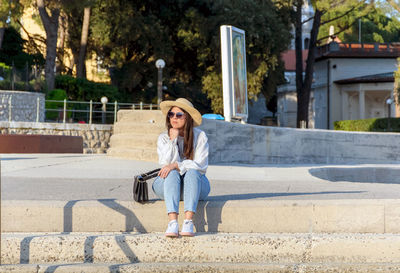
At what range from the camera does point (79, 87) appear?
105ft

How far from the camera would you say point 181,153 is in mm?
5535

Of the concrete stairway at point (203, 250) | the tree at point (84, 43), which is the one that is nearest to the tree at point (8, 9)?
the tree at point (84, 43)

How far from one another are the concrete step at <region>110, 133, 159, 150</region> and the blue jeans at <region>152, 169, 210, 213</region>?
5.81m

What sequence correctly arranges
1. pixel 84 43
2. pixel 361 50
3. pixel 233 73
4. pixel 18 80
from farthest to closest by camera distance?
pixel 361 50 < pixel 84 43 < pixel 18 80 < pixel 233 73

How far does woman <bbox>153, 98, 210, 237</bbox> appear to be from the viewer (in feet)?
16.3

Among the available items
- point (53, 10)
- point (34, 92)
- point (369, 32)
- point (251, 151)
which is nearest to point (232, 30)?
point (251, 151)

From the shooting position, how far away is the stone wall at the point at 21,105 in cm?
2277

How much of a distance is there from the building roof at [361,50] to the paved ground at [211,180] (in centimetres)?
4326

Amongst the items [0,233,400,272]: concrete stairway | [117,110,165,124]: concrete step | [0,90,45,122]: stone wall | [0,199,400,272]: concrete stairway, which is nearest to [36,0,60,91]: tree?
[0,90,45,122]: stone wall

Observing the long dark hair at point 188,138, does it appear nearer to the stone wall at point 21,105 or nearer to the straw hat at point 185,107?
the straw hat at point 185,107

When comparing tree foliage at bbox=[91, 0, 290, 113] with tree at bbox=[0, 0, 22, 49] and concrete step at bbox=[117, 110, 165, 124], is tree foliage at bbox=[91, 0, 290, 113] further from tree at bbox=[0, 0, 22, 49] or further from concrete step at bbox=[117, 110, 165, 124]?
concrete step at bbox=[117, 110, 165, 124]

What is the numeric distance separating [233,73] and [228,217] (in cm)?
905

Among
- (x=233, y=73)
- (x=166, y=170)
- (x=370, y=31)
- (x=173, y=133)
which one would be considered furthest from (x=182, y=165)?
(x=370, y=31)

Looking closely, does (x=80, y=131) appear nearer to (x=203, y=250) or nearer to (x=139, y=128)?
Answer: (x=139, y=128)
